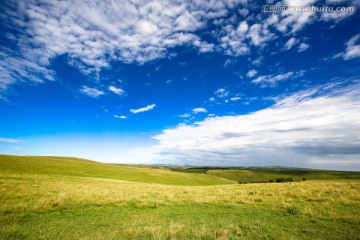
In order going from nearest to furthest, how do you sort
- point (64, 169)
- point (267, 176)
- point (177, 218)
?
point (177, 218), point (64, 169), point (267, 176)

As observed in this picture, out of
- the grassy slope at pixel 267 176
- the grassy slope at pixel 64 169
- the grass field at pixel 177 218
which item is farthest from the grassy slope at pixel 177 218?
the grassy slope at pixel 267 176

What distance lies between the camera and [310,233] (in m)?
10.1

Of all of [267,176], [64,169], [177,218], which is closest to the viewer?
[177,218]

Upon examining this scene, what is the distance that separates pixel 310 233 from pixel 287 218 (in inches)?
112

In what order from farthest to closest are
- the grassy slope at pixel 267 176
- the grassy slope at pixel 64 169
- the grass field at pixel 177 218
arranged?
the grassy slope at pixel 267 176 < the grassy slope at pixel 64 169 < the grass field at pixel 177 218

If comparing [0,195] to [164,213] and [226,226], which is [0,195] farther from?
[226,226]

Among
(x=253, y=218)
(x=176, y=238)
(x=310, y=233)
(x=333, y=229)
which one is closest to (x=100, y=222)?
(x=176, y=238)

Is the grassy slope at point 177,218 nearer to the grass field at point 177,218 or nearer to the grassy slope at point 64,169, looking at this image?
the grass field at point 177,218

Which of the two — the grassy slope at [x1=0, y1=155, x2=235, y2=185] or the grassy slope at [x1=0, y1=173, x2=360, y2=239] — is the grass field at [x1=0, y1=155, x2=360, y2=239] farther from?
the grassy slope at [x1=0, y1=155, x2=235, y2=185]

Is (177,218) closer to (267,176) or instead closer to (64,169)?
(64,169)

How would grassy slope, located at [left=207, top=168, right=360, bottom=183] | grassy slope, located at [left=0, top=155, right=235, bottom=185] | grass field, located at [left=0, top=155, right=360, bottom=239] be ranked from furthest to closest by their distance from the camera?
grassy slope, located at [left=207, top=168, right=360, bottom=183] → grassy slope, located at [left=0, top=155, right=235, bottom=185] → grass field, located at [left=0, top=155, right=360, bottom=239]

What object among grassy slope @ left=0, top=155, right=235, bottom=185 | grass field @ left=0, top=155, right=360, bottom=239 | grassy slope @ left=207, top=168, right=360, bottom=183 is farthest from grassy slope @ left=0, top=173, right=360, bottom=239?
grassy slope @ left=207, top=168, right=360, bottom=183

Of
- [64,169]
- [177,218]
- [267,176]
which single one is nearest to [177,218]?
[177,218]

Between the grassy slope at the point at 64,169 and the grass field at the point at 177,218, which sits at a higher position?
the grassy slope at the point at 64,169
